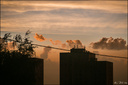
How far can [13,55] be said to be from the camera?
39312 millimetres

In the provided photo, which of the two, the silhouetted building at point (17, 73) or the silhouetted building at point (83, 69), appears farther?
the silhouetted building at point (83, 69)

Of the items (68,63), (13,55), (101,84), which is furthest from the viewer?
(68,63)

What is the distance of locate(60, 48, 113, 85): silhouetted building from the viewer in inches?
4210

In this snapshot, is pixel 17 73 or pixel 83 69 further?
pixel 83 69

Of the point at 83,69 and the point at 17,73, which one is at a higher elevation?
the point at 17,73

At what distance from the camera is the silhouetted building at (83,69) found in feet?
351

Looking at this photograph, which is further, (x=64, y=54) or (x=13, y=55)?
(x=64, y=54)

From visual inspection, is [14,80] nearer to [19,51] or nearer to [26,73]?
[26,73]

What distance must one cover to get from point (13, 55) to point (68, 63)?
7453 centimetres

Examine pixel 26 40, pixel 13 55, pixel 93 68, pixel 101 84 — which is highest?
pixel 26 40

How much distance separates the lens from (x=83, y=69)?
4360 inches

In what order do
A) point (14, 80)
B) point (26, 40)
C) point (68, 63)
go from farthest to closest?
point (68, 63) → point (26, 40) → point (14, 80)

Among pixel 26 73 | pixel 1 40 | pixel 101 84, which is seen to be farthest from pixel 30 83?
pixel 101 84

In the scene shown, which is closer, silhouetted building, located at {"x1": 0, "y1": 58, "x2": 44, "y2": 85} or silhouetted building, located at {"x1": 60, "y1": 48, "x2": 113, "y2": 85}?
silhouetted building, located at {"x1": 0, "y1": 58, "x2": 44, "y2": 85}
